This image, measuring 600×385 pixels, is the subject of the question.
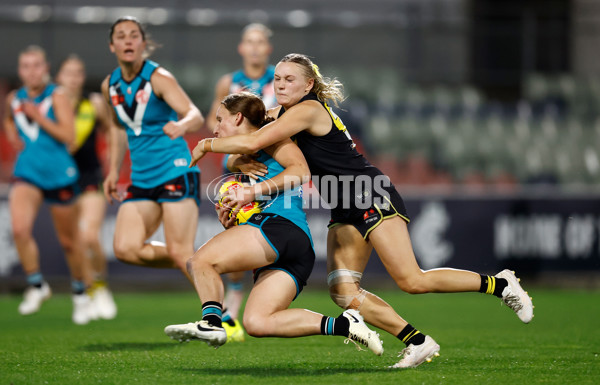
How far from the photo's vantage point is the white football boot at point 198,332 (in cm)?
455

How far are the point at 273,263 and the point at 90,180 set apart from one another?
5472 millimetres

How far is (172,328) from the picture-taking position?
4.53 meters

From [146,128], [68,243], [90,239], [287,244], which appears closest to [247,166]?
[287,244]

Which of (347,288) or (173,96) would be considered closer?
(347,288)

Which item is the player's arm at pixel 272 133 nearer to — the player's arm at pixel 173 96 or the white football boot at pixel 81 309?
the player's arm at pixel 173 96

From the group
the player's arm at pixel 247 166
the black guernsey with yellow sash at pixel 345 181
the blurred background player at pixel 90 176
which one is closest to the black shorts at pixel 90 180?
the blurred background player at pixel 90 176

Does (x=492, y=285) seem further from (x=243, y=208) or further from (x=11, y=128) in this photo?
(x=11, y=128)

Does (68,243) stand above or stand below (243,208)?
below

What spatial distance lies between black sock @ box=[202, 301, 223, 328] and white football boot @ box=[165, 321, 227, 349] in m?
0.05

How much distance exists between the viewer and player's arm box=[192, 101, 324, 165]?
16.0 feet

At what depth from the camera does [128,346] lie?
6379mm

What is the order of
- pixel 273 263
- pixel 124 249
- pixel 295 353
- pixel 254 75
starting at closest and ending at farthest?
pixel 273 263
pixel 295 353
pixel 124 249
pixel 254 75

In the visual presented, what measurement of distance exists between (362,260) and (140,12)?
12.1 metres

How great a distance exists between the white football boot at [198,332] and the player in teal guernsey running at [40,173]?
407 cm
